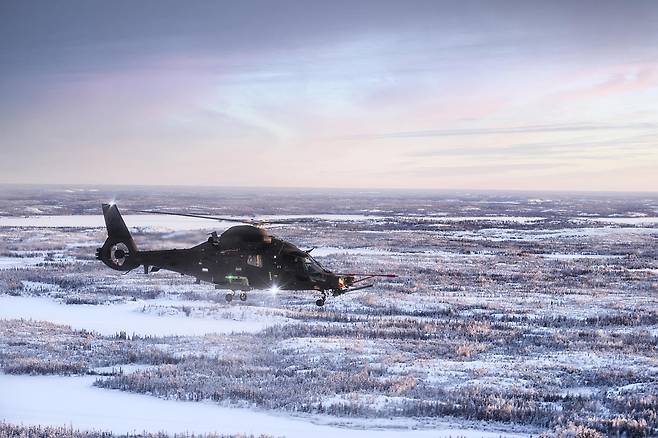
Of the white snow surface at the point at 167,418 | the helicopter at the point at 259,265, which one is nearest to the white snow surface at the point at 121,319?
the white snow surface at the point at 167,418

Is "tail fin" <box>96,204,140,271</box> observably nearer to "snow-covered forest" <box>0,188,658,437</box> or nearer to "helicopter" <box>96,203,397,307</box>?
"snow-covered forest" <box>0,188,658,437</box>

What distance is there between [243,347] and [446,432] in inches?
414

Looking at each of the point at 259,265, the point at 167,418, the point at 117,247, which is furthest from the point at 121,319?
the point at 167,418

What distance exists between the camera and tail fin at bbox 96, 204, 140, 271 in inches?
939

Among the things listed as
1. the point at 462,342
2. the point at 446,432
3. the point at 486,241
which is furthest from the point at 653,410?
the point at 486,241

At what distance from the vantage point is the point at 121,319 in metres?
32.7

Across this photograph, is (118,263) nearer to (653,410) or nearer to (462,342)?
(462,342)

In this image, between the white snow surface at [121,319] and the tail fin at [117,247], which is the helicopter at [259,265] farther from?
the white snow surface at [121,319]

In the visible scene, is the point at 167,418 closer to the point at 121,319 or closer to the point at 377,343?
the point at 377,343

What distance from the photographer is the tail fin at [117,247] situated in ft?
78.3

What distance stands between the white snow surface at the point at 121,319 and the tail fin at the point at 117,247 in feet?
19.6

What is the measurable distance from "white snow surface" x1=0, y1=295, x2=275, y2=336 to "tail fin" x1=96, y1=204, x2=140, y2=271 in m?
5.99

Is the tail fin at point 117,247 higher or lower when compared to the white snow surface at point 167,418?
higher

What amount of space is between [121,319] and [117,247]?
925 cm
